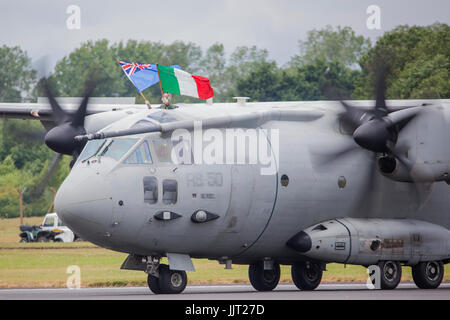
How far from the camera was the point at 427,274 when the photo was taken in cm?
2395

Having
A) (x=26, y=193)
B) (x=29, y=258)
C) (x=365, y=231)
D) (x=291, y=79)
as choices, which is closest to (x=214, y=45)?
(x=291, y=79)

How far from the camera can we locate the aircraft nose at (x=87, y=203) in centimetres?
1966

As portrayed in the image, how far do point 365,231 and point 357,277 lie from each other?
8678 millimetres

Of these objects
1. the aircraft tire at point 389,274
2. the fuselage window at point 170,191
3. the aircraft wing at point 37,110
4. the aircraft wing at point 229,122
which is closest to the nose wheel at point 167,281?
the fuselage window at point 170,191

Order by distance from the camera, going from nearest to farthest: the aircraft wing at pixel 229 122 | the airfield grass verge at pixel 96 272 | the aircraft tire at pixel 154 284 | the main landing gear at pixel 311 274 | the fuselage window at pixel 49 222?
the aircraft wing at pixel 229 122
the aircraft tire at pixel 154 284
the main landing gear at pixel 311 274
the airfield grass verge at pixel 96 272
the fuselage window at pixel 49 222

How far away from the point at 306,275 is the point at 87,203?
7.24 meters

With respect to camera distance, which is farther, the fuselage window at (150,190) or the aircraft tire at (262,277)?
the aircraft tire at (262,277)

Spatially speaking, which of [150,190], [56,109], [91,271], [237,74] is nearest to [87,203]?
[150,190]

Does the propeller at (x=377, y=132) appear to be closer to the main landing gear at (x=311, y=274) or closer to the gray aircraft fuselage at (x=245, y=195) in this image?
the gray aircraft fuselage at (x=245, y=195)

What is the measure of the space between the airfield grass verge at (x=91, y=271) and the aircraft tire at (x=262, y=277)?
5.72 m

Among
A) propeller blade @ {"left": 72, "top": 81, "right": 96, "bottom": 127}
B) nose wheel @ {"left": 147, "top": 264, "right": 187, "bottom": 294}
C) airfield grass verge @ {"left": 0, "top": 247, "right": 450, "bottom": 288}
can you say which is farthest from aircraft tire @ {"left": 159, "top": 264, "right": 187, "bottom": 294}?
airfield grass verge @ {"left": 0, "top": 247, "right": 450, "bottom": 288}

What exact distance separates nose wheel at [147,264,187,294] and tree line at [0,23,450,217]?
393 cm

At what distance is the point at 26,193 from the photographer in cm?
6197

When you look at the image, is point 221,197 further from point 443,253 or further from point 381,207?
point 443,253
